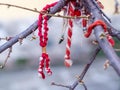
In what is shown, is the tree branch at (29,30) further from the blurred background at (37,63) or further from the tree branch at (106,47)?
the blurred background at (37,63)

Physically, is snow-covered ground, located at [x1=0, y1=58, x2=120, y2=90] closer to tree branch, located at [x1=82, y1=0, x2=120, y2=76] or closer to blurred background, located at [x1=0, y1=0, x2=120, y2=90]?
blurred background, located at [x1=0, y1=0, x2=120, y2=90]

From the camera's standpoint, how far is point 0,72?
464cm

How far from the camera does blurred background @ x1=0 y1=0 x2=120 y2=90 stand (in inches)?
151

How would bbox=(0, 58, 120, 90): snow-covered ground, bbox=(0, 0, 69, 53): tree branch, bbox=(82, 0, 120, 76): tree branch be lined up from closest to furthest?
1. bbox=(82, 0, 120, 76): tree branch
2. bbox=(0, 0, 69, 53): tree branch
3. bbox=(0, 58, 120, 90): snow-covered ground

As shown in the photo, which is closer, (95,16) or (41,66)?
(95,16)

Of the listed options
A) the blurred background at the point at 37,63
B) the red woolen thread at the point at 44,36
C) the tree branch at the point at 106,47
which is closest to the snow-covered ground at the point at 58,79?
the blurred background at the point at 37,63

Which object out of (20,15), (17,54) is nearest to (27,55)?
(17,54)

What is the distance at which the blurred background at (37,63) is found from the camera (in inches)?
151

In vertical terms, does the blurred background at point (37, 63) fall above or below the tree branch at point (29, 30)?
below

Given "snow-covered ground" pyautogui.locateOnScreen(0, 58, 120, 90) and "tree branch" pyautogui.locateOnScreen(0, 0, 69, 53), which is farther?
"snow-covered ground" pyautogui.locateOnScreen(0, 58, 120, 90)

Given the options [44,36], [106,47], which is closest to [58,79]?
[44,36]

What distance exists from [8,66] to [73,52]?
31.6 inches

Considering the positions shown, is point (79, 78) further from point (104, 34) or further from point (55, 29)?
point (55, 29)

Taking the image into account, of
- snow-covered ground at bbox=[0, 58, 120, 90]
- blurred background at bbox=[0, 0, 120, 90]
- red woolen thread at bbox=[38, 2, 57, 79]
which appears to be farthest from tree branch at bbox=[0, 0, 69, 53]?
snow-covered ground at bbox=[0, 58, 120, 90]
